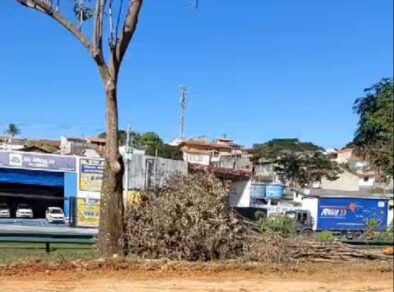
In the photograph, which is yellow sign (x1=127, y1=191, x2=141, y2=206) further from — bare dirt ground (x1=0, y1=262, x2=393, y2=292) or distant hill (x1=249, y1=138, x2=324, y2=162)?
distant hill (x1=249, y1=138, x2=324, y2=162)

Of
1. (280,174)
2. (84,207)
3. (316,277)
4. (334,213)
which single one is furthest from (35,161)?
(280,174)

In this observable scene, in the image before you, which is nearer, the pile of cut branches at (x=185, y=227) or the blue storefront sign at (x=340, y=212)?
the pile of cut branches at (x=185, y=227)

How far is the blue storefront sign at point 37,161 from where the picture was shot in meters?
44.0

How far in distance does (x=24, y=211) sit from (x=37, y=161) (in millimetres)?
12855

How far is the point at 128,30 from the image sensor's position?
11.6 metres

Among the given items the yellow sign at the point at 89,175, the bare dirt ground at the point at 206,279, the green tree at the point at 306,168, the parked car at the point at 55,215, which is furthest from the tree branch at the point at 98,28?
the green tree at the point at 306,168

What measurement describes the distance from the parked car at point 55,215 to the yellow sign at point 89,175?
36.5 ft

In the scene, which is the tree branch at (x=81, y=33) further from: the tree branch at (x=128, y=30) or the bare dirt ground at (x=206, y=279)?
the bare dirt ground at (x=206, y=279)

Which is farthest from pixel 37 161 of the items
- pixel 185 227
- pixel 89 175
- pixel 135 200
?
pixel 185 227

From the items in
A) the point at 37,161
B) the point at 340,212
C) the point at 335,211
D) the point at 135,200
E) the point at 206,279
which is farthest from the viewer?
the point at 335,211

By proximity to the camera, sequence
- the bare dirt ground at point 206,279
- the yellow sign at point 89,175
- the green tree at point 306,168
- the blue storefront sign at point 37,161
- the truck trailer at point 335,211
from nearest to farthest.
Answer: the bare dirt ground at point 206,279 → the blue storefront sign at point 37,161 → the yellow sign at point 89,175 → the truck trailer at point 335,211 → the green tree at point 306,168

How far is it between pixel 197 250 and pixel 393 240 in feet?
11.3

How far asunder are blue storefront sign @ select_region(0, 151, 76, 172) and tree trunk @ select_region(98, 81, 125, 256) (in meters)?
33.5

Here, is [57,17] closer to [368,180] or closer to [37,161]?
[368,180]
